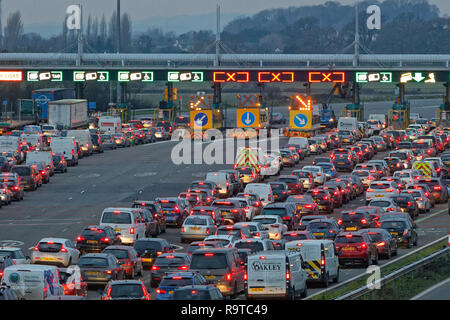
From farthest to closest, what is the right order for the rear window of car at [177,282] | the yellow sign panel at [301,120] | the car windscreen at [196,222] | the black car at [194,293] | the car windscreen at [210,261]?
1. the yellow sign panel at [301,120]
2. the car windscreen at [196,222]
3. the car windscreen at [210,261]
4. the rear window of car at [177,282]
5. the black car at [194,293]

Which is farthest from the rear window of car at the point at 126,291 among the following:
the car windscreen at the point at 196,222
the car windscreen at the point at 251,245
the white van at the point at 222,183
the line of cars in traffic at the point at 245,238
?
the white van at the point at 222,183

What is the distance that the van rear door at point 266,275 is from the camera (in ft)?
110

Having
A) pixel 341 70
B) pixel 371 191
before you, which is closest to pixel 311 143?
pixel 341 70

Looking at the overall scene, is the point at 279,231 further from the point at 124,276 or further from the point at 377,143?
the point at 377,143

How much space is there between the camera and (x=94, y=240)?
4472 centimetres

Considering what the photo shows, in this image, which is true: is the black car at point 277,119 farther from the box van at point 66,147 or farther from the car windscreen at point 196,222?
the car windscreen at point 196,222

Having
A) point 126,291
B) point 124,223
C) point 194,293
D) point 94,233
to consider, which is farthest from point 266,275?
point 124,223

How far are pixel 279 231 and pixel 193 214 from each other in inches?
173

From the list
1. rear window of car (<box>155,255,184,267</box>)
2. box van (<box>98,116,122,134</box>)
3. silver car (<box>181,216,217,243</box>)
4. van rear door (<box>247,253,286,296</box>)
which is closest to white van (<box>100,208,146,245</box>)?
silver car (<box>181,216,217,243</box>)

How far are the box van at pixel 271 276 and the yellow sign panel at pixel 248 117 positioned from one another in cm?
6778

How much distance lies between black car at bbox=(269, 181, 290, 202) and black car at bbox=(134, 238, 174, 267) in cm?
2179

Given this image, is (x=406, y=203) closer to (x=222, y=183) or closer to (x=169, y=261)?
(x=222, y=183)

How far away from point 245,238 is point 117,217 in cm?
750

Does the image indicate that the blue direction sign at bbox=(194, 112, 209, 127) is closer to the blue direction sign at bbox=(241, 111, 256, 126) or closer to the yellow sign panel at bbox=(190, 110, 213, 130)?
the yellow sign panel at bbox=(190, 110, 213, 130)
